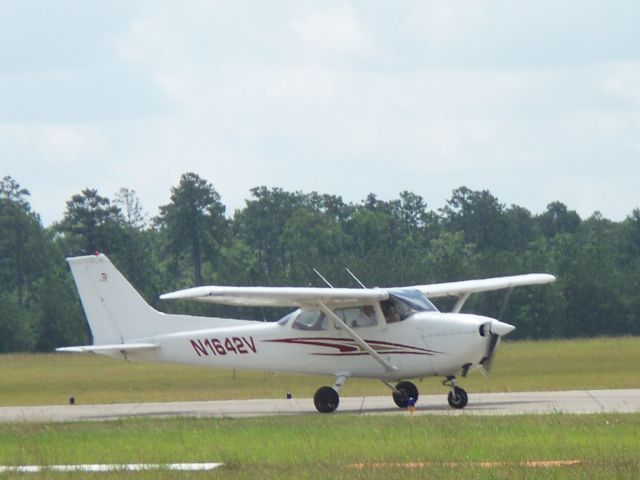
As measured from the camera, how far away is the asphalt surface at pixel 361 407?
2056 centimetres

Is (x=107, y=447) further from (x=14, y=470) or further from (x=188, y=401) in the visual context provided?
(x=188, y=401)

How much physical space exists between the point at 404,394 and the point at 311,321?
6.53ft

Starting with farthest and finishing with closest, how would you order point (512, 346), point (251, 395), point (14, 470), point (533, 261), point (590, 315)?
point (533, 261)
point (590, 315)
point (512, 346)
point (251, 395)
point (14, 470)

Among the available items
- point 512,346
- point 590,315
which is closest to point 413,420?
point 512,346

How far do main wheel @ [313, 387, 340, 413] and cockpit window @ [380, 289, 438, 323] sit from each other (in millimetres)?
1518

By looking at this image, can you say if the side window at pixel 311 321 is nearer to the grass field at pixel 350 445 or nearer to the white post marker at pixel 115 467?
the grass field at pixel 350 445

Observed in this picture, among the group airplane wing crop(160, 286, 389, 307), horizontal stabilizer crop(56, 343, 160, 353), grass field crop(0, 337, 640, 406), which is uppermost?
airplane wing crop(160, 286, 389, 307)

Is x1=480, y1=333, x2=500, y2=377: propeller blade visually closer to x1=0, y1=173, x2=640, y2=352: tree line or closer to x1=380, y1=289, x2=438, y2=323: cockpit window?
x1=380, y1=289, x2=438, y2=323: cockpit window

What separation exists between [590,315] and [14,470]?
60688 mm

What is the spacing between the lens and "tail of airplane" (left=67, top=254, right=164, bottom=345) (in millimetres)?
23266

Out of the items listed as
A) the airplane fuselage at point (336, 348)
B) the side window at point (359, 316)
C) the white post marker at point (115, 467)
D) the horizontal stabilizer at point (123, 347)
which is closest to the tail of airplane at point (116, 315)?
the horizontal stabilizer at point (123, 347)

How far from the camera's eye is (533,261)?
78.7 metres

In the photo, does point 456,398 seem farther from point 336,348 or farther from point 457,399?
point 336,348

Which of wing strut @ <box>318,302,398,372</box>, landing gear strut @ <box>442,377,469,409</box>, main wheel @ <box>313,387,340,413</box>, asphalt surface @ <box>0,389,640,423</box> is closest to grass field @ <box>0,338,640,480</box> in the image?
main wheel @ <box>313,387,340,413</box>
